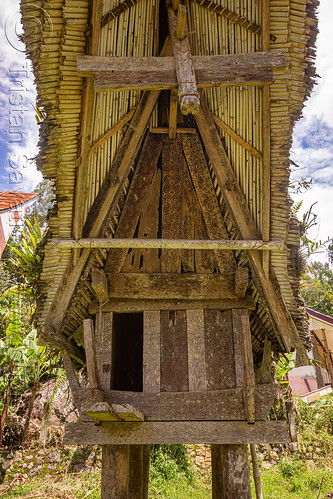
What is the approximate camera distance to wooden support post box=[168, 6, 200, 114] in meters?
3.29

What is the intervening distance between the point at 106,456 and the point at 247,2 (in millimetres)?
5028

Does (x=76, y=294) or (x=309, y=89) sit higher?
(x=309, y=89)

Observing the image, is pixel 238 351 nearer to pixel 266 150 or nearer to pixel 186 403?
pixel 186 403

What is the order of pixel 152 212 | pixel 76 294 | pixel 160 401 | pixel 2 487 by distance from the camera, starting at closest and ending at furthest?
pixel 160 401 → pixel 76 294 → pixel 152 212 → pixel 2 487

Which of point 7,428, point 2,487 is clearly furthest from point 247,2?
point 7,428

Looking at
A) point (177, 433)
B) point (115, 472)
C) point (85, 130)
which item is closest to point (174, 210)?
point (85, 130)

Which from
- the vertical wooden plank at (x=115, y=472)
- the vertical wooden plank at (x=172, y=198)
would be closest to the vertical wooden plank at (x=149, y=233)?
the vertical wooden plank at (x=172, y=198)

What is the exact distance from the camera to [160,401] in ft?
14.4

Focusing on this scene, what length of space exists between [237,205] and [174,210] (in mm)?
892

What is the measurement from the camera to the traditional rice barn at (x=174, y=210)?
3.74 m

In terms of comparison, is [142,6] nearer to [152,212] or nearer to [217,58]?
[217,58]

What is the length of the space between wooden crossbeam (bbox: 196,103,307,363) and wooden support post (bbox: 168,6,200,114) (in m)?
1.04

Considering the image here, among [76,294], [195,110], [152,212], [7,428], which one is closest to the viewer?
[195,110]

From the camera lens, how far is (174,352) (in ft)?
15.4
